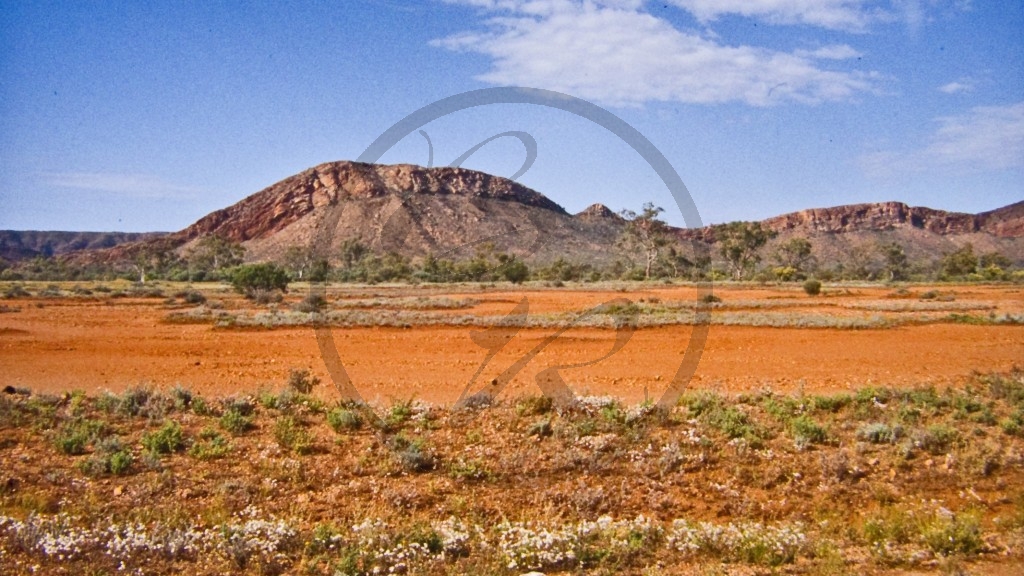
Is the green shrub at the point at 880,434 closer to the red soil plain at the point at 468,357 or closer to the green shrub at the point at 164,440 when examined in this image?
the red soil plain at the point at 468,357

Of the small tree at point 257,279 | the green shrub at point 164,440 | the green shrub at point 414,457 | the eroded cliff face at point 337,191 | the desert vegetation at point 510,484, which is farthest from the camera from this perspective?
the eroded cliff face at point 337,191

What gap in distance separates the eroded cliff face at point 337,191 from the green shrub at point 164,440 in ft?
415

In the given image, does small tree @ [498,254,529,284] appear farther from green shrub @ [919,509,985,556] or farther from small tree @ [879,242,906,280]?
Answer: green shrub @ [919,509,985,556]

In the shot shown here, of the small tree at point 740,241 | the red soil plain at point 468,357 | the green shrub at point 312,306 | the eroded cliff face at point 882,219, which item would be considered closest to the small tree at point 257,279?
the green shrub at point 312,306

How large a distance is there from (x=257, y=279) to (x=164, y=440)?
35339mm

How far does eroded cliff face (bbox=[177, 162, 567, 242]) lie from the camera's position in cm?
14050

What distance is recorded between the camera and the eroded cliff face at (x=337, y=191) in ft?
461

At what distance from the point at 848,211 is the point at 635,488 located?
7027 inches

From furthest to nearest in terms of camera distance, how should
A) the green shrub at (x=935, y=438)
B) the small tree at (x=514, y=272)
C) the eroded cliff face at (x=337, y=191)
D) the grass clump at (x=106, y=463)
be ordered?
the eroded cliff face at (x=337, y=191), the small tree at (x=514, y=272), the green shrub at (x=935, y=438), the grass clump at (x=106, y=463)

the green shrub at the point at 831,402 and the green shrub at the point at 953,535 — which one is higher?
the green shrub at the point at 831,402

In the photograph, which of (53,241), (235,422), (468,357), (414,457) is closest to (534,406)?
(414,457)

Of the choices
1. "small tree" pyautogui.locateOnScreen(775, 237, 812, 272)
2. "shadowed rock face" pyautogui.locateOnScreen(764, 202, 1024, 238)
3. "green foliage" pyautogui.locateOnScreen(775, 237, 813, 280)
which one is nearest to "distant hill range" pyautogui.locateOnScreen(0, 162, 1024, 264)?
"shadowed rock face" pyautogui.locateOnScreen(764, 202, 1024, 238)

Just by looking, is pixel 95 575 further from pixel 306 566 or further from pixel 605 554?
pixel 605 554

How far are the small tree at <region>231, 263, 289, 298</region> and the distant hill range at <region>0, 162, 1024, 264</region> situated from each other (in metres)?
50.3
